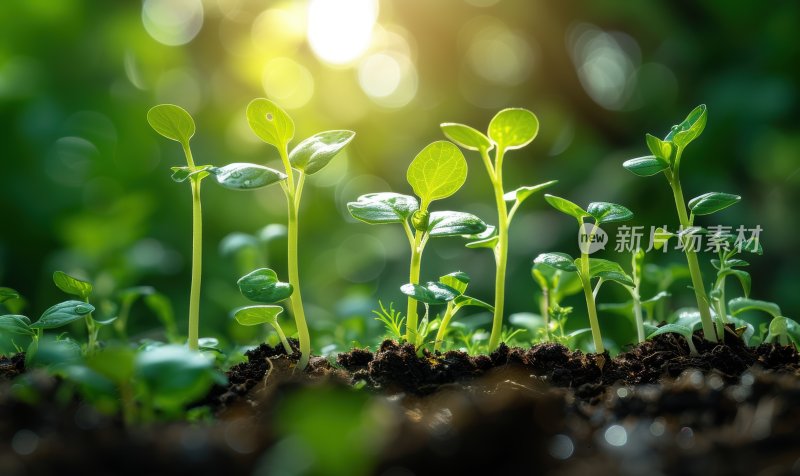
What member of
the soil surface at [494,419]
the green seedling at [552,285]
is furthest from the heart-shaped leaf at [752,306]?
the green seedling at [552,285]

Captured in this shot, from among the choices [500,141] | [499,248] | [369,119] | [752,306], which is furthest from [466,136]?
[369,119]

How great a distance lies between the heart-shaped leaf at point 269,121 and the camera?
78 centimetres

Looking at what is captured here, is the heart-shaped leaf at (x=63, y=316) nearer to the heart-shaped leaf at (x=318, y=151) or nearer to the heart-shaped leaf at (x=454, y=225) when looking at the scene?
the heart-shaped leaf at (x=318, y=151)

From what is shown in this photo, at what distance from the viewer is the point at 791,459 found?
48 cm

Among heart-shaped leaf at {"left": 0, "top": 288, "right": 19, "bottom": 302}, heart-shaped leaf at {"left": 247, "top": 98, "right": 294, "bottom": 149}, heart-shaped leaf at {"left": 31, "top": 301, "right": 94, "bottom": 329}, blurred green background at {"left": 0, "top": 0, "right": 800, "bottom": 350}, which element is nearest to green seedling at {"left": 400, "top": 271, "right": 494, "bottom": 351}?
heart-shaped leaf at {"left": 247, "top": 98, "right": 294, "bottom": 149}

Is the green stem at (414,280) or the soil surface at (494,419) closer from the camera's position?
the soil surface at (494,419)

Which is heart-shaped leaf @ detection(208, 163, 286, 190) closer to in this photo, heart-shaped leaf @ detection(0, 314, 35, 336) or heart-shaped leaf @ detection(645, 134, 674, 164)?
heart-shaped leaf @ detection(0, 314, 35, 336)

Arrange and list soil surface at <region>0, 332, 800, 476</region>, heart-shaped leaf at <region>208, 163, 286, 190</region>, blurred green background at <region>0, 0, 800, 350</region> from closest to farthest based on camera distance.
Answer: soil surface at <region>0, 332, 800, 476</region> → heart-shaped leaf at <region>208, 163, 286, 190</region> → blurred green background at <region>0, 0, 800, 350</region>

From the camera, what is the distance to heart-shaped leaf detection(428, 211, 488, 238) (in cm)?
77

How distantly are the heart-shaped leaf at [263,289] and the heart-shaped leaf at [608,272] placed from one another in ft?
1.25

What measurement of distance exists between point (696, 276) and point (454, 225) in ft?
1.12

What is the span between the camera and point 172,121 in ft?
2.65

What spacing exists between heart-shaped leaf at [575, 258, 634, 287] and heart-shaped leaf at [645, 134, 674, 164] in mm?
148

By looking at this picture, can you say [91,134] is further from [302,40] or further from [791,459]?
A: [791,459]
